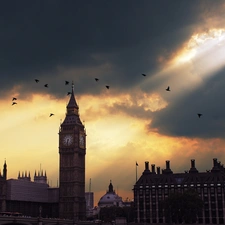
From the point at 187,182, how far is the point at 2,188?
6273cm

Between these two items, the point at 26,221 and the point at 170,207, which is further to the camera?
the point at 170,207

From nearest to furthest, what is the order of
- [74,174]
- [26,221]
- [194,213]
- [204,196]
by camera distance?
[26,221], [194,213], [204,196], [74,174]

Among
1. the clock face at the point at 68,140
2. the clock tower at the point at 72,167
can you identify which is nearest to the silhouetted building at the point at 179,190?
the clock tower at the point at 72,167

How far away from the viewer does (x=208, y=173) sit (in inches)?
7067

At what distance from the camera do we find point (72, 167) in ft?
618

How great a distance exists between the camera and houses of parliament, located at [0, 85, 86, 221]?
591 ft

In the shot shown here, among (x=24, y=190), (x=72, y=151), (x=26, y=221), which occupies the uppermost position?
(x=72, y=151)

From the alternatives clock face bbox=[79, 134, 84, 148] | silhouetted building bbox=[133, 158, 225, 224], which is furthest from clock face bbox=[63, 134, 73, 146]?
silhouetted building bbox=[133, 158, 225, 224]

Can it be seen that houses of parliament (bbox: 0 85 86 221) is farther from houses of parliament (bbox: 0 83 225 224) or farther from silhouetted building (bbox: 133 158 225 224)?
silhouetted building (bbox: 133 158 225 224)

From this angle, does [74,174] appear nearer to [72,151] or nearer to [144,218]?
[72,151]

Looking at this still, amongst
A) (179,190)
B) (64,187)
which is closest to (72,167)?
(64,187)

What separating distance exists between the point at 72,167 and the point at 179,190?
3902 centimetres

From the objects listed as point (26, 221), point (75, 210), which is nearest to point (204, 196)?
point (75, 210)

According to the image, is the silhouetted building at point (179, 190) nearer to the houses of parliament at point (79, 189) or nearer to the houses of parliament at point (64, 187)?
the houses of parliament at point (79, 189)
